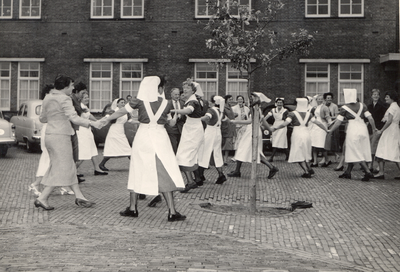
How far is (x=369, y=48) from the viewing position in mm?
26547

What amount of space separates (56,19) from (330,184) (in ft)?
59.6

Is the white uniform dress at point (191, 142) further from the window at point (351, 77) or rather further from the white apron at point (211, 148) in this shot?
the window at point (351, 77)

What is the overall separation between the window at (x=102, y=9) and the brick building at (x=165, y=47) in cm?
4

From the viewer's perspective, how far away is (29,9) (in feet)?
93.0

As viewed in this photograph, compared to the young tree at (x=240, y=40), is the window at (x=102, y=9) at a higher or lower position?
higher

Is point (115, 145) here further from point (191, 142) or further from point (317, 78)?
point (317, 78)

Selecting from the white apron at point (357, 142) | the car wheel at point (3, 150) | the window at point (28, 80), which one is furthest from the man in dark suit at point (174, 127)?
the window at point (28, 80)

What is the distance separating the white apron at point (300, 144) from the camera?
1471 centimetres

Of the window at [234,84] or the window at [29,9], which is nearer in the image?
the window at [234,84]

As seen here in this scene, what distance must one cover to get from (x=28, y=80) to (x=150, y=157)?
21.1m

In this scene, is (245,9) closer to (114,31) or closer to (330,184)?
(330,184)

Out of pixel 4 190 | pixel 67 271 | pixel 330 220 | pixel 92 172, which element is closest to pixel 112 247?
pixel 67 271

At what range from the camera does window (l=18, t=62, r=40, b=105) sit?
28.4 m

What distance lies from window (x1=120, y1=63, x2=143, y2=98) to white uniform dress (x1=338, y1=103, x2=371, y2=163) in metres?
14.9
